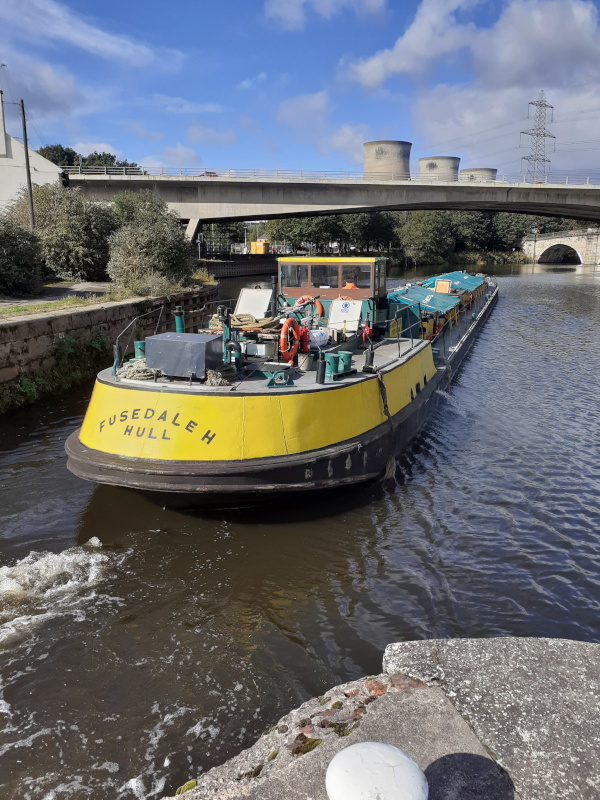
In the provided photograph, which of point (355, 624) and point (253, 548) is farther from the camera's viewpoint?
point (253, 548)

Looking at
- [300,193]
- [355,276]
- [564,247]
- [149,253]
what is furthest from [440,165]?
[355,276]

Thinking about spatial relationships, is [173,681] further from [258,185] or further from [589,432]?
[258,185]

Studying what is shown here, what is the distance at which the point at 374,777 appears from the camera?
2.53m


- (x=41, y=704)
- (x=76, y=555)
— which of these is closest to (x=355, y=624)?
(x=41, y=704)

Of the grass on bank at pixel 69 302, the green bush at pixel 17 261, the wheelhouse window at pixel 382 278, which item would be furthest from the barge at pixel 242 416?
the green bush at pixel 17 261

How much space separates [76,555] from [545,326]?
27.8 meters

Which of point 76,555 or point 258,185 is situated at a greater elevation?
Answer: point 258,185

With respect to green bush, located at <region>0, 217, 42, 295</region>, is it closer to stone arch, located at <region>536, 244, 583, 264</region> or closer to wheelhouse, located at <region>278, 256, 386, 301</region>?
wheelhouse, located at <region>278, 256, 386, 301</region>

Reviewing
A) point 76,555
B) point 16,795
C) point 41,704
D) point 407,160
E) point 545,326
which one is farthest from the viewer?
point 407,160

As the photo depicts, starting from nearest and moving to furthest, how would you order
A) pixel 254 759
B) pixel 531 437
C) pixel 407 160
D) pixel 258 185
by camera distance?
pixel 254 759 → pixel 531 437 → pixel 258 185 → pixel 407 160

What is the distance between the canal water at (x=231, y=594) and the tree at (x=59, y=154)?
350 ft

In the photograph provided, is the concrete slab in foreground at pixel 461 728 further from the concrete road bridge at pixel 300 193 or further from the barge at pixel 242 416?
the concrete road bridge at pixel 300 193

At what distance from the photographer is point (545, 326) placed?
98.1ft

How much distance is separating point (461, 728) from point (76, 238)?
27.3 m
